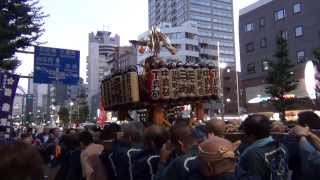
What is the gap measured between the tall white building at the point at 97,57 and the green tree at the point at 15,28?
12114 cm

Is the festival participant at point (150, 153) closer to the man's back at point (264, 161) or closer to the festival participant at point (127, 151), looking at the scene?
the festival participant at point (127, 151)

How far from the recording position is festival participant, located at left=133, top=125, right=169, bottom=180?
221 inches

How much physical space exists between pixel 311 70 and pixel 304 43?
3504 centimetres

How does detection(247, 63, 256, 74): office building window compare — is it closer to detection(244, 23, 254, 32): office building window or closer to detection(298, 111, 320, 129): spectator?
detection(244, 23, 254, 32): office building window

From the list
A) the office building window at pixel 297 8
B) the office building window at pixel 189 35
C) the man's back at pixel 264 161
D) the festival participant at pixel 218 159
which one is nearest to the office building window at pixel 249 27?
the office building window at pixel 297 8

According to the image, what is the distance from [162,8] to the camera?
178 metres

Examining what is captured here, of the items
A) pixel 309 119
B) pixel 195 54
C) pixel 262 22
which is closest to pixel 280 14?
pixel 262 22

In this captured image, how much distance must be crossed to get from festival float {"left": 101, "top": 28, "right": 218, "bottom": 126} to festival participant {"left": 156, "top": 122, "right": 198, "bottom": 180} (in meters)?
8.25

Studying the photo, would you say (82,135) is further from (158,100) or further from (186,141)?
(158,100)

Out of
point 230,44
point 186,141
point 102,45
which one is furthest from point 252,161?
point 102,45

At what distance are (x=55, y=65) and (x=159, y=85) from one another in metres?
13.1

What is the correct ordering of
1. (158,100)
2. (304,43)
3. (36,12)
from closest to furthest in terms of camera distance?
(158,100)
(36,12)
(304,43)

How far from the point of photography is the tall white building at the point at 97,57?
156900 mm

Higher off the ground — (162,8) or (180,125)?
(162,8)
